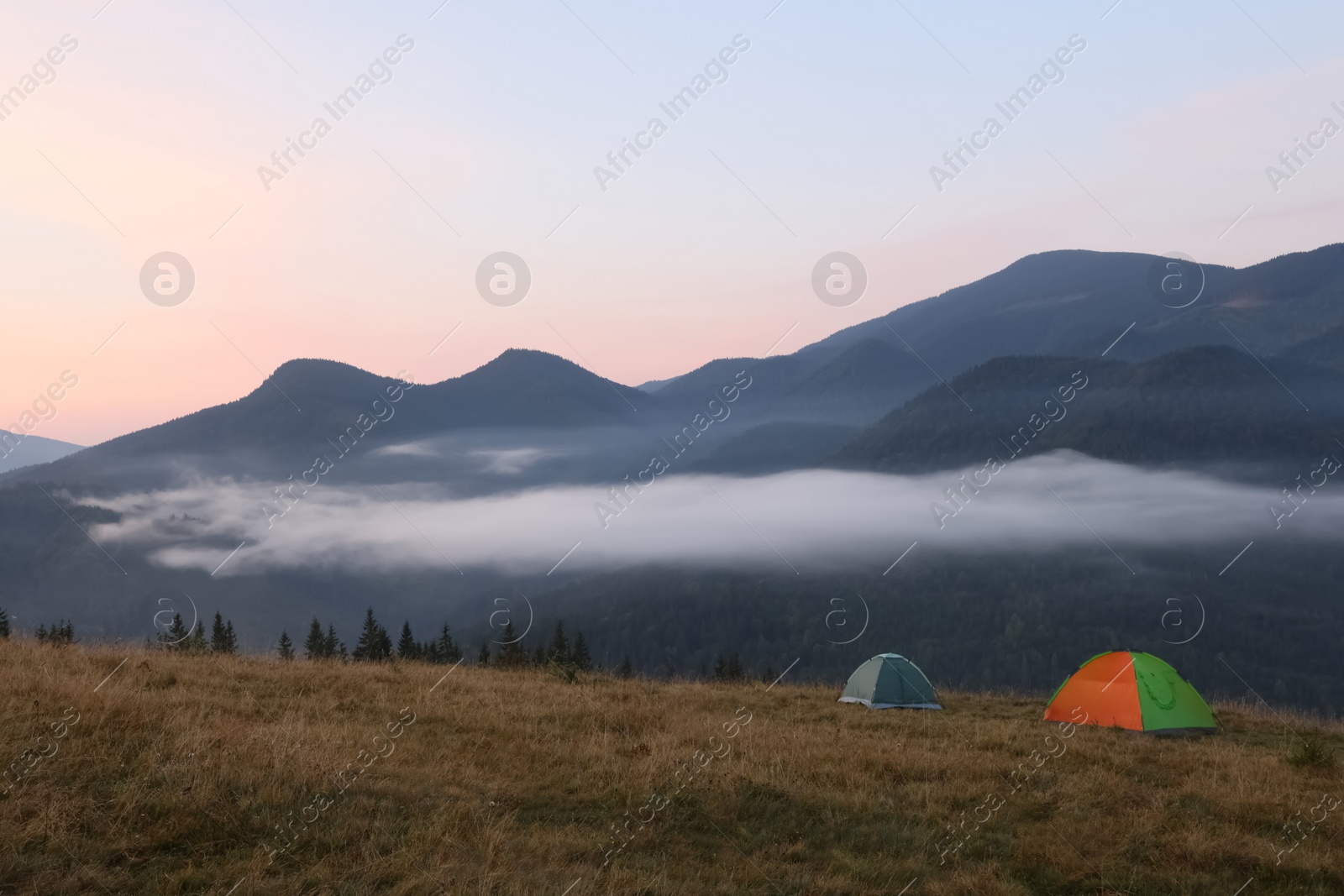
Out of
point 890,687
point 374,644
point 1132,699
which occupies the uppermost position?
point 1132,699

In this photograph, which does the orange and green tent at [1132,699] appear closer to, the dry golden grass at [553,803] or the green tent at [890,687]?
the green tent at [890,687]

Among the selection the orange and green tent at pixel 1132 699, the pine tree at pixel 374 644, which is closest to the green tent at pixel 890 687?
the orange and green tent at pixel 1132 699

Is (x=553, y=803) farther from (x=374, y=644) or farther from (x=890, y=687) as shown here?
(x=374, y=644)

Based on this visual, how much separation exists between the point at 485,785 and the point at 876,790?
5403 mm

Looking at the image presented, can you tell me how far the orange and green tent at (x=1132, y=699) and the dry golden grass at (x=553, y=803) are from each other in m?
5.03

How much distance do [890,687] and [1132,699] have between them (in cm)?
659

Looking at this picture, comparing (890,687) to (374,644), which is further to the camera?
(374,644)

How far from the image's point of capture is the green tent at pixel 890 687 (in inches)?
981

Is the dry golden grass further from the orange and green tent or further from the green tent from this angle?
the green tent

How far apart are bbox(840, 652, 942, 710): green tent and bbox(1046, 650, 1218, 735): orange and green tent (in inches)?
146

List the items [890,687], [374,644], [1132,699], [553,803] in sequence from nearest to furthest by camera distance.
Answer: [553,803]
[1132,699]
[890,687]
[374,644]

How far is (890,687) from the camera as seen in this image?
83.4ft

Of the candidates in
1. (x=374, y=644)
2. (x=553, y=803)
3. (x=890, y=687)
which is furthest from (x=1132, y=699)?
(x=374, y=644)

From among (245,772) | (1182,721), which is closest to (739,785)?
(245,772)
